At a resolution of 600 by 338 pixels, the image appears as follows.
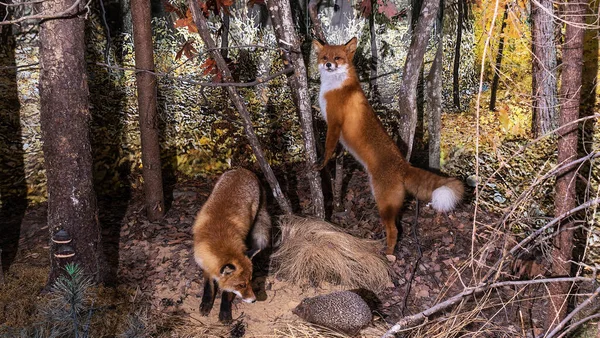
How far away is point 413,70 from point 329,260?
251 centimetres

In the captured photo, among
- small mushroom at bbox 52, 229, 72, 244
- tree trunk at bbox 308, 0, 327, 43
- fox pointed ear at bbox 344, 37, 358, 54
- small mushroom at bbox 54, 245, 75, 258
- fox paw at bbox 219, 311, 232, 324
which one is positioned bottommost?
fox paw at bbox 219, 311, 232, 324

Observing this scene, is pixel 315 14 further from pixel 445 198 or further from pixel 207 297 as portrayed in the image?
pixel 207 297

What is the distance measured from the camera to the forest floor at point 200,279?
15.1 feet

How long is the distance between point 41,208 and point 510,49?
21.0 feet

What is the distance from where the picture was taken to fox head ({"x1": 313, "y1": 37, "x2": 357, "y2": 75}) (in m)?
5.83

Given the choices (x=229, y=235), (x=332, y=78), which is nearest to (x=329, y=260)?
(x=229, y=235)

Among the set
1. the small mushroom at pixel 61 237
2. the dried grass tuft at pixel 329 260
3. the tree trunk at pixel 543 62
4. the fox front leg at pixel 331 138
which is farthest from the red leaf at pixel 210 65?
the tree trunk at pixel 543 62

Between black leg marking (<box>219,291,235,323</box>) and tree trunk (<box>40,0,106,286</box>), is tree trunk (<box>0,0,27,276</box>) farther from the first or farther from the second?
black leg marking (<box>219,291,235,323</box>)

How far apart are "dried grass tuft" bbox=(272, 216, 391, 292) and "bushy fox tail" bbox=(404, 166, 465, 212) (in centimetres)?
86

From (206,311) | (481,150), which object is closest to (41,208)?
(206,311)

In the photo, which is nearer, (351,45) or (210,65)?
(351,45)

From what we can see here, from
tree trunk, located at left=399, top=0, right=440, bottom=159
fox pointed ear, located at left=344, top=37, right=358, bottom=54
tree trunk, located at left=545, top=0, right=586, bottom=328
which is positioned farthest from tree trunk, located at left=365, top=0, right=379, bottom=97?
tree trunk, located at left=545, top=0, right=586, bottom=328

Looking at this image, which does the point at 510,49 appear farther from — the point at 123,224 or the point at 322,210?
the point at 123,224

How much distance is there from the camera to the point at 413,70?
6.27 meters
